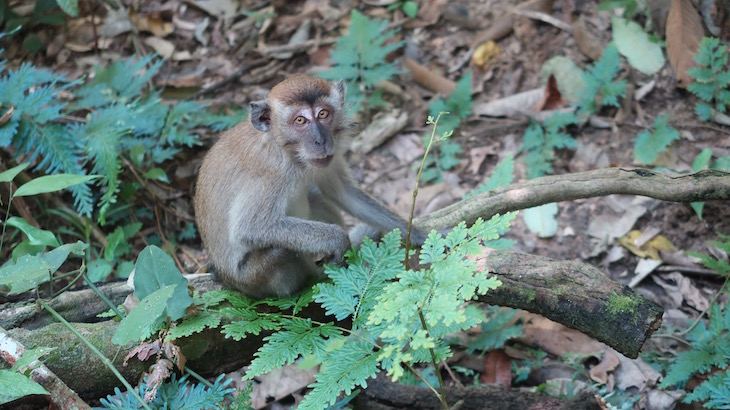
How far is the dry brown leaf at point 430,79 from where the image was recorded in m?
9.82

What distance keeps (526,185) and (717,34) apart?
4718 millimetres

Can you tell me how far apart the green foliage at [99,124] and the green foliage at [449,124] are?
2720mm

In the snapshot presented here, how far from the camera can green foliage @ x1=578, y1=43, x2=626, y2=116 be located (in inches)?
337

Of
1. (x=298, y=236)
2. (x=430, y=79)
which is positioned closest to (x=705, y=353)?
(x=298, y=236)

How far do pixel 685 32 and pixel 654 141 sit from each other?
165 centimetres

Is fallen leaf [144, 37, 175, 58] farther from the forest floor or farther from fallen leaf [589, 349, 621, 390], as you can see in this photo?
fallen leaf [589, 349, 621, 390]

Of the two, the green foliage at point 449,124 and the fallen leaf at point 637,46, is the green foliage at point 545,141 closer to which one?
the green foliage at point 449,124

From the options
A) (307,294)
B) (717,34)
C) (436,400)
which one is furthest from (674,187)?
(717,34)

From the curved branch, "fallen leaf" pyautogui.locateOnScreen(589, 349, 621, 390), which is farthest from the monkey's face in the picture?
"fallen leaf" pyautogui.locateOnScreen(589, 349, 621, 390)

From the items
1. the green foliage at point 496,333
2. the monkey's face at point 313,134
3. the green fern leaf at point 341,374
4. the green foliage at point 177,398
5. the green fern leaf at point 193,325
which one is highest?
the monkey's face at point 313,134

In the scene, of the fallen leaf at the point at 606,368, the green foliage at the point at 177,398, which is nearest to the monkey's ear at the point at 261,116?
the green foliage at the point at 177,398

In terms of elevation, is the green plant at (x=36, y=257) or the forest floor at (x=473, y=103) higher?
the green plant at (x=36, y=257)

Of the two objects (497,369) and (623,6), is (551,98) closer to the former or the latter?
(623,6)

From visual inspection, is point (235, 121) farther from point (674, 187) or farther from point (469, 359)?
point (674, 187)
